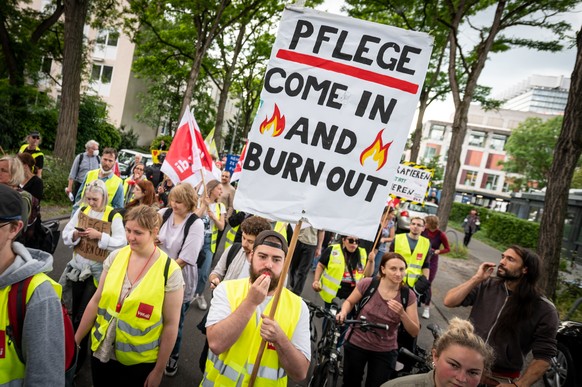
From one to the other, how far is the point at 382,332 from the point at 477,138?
2865 inches

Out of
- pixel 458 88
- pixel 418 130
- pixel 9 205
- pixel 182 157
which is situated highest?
pixel 458 88

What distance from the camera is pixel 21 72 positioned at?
1820 cm

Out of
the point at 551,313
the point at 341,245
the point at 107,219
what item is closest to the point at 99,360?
the point at 107,219

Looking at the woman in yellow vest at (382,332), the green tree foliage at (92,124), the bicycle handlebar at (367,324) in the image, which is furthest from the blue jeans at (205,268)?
the green tree foliage at (92,124)

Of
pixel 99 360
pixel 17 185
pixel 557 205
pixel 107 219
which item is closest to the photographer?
pixel 99 360

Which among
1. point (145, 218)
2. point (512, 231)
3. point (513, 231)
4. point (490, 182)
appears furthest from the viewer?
point (490, 182)

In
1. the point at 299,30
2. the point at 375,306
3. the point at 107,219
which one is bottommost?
the point at 375,306

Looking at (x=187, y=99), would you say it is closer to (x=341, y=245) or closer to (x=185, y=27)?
(x=185, y=27)

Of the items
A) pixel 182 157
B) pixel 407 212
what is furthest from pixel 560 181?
pixel 407 212

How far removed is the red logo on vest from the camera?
7.98ft

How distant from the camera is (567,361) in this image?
501 centimetres

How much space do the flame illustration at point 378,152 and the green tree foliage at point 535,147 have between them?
157 ft

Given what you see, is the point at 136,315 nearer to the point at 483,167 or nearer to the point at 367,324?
the point at 367,324

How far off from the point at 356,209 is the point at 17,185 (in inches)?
146
